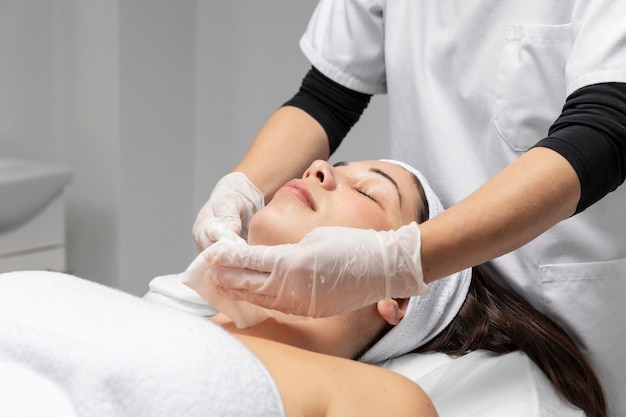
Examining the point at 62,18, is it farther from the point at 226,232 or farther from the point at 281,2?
the point at 226,232

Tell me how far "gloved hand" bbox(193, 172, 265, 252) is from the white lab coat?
35 cm

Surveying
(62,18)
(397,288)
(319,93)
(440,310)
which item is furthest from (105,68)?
(397,288)

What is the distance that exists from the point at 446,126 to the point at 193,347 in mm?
792

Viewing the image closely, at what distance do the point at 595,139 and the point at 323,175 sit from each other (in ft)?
1.47

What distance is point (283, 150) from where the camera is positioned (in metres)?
1.80

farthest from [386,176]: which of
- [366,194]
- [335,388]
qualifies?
[335,388]

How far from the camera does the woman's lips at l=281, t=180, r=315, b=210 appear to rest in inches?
55.7

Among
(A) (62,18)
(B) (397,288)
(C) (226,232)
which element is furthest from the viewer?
(A) (62,18)

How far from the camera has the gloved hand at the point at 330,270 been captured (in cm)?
113

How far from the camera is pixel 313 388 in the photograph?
3.45ft

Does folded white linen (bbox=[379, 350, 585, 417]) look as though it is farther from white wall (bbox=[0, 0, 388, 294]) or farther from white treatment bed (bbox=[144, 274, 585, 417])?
white wall (bbox=[0, 0, 388, 294])

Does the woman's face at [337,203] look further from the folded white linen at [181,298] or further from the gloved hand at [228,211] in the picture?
the folded white linen at [181,298]

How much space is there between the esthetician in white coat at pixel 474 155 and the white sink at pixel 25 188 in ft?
3.84

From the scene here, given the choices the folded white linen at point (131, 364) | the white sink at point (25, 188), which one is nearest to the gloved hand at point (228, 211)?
the folded white linen at point (131, 364)
